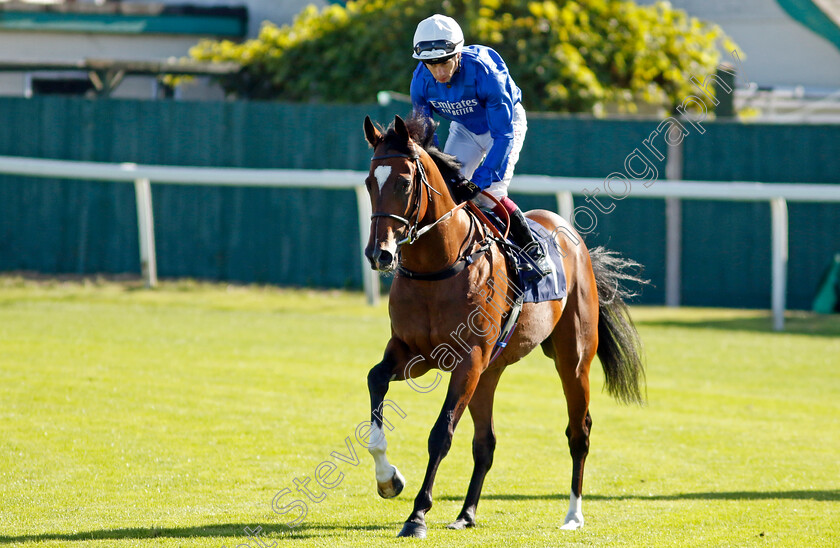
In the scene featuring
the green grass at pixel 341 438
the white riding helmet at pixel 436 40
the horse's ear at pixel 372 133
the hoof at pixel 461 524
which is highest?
the white riding helmet at pixel 436 40

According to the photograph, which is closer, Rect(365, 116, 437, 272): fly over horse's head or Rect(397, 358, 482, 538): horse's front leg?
Rect(365, 116, 437, 272): fly over horse's head

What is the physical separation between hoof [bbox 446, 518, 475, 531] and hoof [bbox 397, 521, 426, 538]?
325 mm

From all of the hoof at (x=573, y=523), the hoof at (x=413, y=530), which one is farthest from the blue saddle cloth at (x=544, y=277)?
the hoof at (x=413, y=530)

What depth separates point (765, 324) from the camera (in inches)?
466

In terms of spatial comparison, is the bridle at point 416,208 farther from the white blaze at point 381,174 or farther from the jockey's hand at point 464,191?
the jockey's hand at point 464,191

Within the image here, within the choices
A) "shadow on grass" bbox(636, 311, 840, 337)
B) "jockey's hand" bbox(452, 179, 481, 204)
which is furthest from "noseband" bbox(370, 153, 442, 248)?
"shadow on grass" bbox(636, 311, 840, 337)

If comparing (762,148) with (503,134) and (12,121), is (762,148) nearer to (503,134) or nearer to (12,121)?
(503,134)

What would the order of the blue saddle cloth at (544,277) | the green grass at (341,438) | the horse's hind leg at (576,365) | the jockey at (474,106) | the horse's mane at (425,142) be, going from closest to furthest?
the horse's mane at (425,142)
the green grass at (341,438)
the jockey at (474,106)
the blue saddle cloth at (544,277)
the horse's hind leg at (576,365)

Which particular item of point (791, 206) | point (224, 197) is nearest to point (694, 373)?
point (791, 206)

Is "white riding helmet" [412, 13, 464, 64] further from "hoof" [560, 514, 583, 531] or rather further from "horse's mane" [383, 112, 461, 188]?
"hoof" [560, 514, 583, 531]

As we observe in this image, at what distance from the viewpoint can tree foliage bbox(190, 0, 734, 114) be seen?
46.6 feet

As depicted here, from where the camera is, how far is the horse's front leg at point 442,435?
477 centimetres

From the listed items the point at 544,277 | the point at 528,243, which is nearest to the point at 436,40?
the point at 528,243

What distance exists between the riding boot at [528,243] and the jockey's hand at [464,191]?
469 mm
